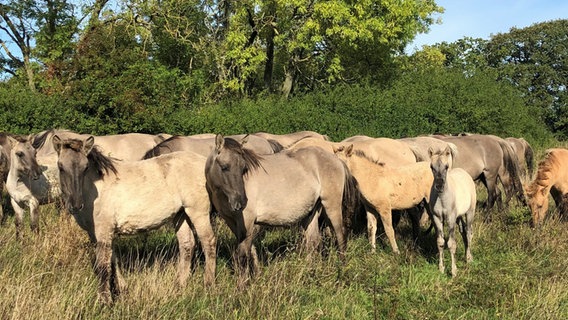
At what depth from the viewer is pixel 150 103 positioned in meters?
16.7

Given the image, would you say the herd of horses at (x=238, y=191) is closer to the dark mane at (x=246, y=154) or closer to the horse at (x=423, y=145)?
the dark mane at (x=246, y=154)

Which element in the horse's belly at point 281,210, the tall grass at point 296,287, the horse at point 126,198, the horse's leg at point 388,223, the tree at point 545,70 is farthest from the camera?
the tree at point 545,70

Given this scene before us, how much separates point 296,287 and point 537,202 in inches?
236

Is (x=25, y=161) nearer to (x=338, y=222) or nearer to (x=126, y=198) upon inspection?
(x=126, y=198)

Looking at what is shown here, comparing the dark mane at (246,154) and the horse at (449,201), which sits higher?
the dark mane at (246,154)

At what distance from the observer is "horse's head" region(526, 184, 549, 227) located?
913 centimetres

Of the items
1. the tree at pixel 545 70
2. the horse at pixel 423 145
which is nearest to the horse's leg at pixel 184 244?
the horse at pixel 423 145

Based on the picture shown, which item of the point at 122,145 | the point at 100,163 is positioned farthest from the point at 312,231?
the point at 122,145

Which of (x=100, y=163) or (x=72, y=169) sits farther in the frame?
(x=100, y=163)

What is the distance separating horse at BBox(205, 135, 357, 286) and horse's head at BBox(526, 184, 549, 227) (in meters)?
4.19

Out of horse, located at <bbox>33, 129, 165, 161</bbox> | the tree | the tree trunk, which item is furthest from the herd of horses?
the tree

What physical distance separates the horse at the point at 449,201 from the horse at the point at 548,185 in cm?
234

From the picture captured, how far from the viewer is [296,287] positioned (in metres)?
5.52

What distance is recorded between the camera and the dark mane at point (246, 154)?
5.94m
